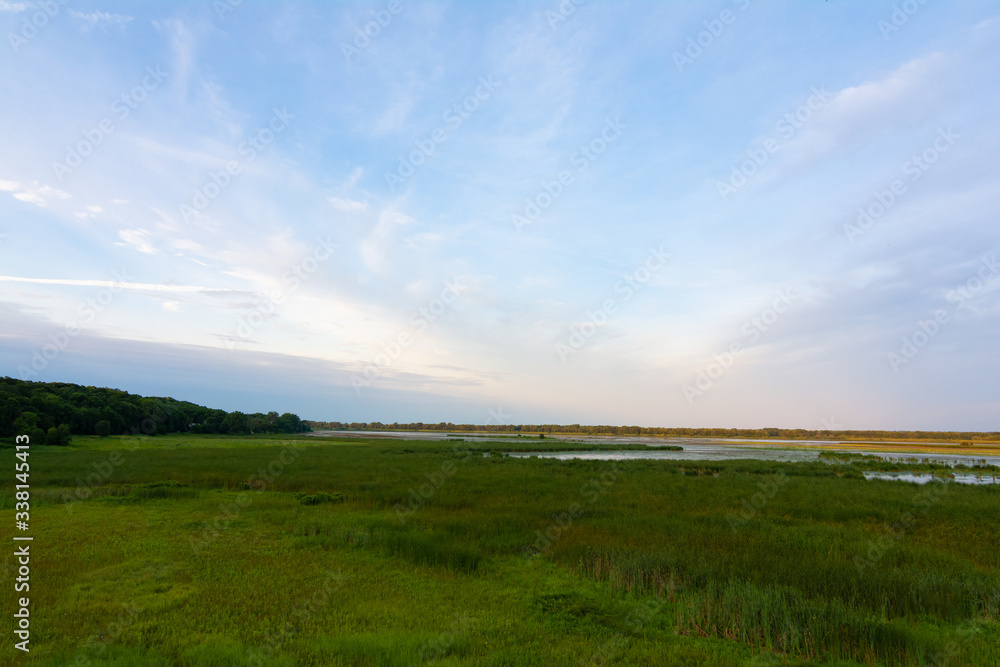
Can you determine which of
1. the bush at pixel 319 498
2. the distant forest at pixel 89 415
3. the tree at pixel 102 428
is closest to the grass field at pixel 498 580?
the bush at pixel 319 498

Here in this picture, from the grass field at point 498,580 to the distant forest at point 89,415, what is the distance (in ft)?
146

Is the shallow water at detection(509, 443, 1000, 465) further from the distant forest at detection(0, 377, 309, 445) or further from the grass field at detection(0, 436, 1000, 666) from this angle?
the distant forest at detection(0, 377, 309, 445)

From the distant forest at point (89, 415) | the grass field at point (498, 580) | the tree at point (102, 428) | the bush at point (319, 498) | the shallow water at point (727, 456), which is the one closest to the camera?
the grass field at point (498, 580)

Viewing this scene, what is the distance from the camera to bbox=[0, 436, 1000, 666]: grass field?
7.44m

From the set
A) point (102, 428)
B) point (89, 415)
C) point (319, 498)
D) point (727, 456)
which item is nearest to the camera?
point (319, 498)

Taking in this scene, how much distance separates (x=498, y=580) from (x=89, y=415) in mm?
80062

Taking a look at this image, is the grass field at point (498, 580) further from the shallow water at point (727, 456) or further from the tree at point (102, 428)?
the tree at point (102, 428)

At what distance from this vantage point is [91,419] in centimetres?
6694

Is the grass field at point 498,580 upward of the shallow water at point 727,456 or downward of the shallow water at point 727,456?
upward

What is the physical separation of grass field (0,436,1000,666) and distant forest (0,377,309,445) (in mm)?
44490

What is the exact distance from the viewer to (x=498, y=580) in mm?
11289

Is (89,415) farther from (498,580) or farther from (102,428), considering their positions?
(498,580)

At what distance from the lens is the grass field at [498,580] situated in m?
7.44

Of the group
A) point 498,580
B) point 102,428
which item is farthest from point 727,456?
point 102,428
